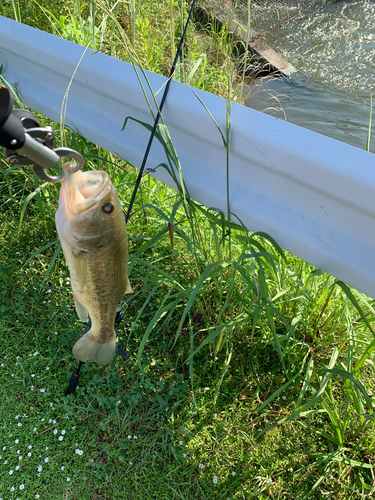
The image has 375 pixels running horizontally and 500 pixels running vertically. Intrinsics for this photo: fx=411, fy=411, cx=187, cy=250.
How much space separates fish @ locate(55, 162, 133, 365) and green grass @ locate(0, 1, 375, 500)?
564 millimetres

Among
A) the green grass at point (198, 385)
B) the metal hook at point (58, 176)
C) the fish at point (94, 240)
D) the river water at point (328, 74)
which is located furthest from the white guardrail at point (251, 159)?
the river water at point (328, 74)

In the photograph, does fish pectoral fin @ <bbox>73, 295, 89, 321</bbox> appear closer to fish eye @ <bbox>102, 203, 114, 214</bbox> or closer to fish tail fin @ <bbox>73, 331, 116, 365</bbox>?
fish tail fin @ <bbox>73, 331, 116, 365</bbox>

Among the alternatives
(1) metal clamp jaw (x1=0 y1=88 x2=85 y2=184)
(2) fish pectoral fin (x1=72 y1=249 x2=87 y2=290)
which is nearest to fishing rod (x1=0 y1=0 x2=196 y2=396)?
(1) metal clamp jaw (x1=0 y1=88 x2=85 y2=184)

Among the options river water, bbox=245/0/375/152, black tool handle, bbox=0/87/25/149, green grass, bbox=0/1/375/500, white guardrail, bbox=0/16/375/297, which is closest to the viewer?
Result: black tool handle, bbox=0/87/25/149

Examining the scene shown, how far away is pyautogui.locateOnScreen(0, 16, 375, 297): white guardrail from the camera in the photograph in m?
1.71

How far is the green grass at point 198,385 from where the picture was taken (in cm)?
225

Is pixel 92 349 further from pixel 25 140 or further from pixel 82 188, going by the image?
pixel 25 140

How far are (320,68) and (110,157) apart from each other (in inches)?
181

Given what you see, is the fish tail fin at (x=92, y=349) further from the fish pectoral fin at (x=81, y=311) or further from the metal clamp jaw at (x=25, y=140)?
the metal clamp jaw at (x=25, y=140)

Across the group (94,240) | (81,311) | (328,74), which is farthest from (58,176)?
(328,74)

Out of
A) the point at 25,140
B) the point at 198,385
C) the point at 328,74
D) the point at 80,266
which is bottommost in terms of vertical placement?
the point at 198,385

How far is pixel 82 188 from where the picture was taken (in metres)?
1.51

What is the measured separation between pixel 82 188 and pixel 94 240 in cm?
20

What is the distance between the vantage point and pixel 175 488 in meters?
2.25
